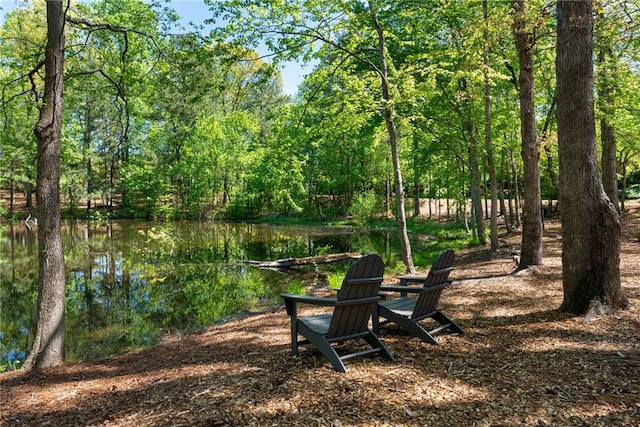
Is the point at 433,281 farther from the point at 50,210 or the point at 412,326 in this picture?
the point at 50,210

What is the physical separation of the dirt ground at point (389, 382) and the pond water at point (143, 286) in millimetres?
2606

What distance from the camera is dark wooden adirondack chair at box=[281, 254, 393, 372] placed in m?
3.64

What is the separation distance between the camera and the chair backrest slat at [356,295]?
143 inches

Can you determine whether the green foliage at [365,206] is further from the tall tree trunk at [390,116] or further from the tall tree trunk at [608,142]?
the tall tree trunk at [390,116]

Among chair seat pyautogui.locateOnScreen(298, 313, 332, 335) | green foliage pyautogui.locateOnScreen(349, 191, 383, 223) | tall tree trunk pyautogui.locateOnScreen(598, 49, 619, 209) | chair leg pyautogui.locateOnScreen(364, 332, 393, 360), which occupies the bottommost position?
chair leg pyautogui.locateOnScreen(364, 332, 393, 360)

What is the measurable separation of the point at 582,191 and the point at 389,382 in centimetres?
339

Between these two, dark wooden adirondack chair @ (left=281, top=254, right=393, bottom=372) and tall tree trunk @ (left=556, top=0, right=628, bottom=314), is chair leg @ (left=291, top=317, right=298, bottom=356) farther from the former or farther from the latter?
tall tree trunk @ (left=556, top=0, right=628, bottom=314)

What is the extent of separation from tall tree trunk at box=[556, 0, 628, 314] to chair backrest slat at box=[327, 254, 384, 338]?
9.09ft

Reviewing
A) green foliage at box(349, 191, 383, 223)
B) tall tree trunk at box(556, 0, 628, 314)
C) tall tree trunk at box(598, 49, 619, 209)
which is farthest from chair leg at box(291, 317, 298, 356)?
green foliage at box(349, 191, 383, 223)

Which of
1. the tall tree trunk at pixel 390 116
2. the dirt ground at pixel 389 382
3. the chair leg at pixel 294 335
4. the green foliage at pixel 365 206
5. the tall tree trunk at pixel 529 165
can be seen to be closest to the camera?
the dirt ground at pixel 389 382

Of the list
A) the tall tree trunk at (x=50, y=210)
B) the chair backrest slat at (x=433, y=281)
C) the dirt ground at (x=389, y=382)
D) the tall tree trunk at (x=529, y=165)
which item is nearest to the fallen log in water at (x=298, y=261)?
the tall tree trunk at (x=529, y=165)

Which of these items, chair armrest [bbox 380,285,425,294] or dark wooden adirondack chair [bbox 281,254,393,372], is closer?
dark wooden adirondack chair [bbox 281,254,393,372]

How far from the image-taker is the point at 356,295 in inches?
146

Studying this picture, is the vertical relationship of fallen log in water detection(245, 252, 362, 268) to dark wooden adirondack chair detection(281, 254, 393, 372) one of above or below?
below
